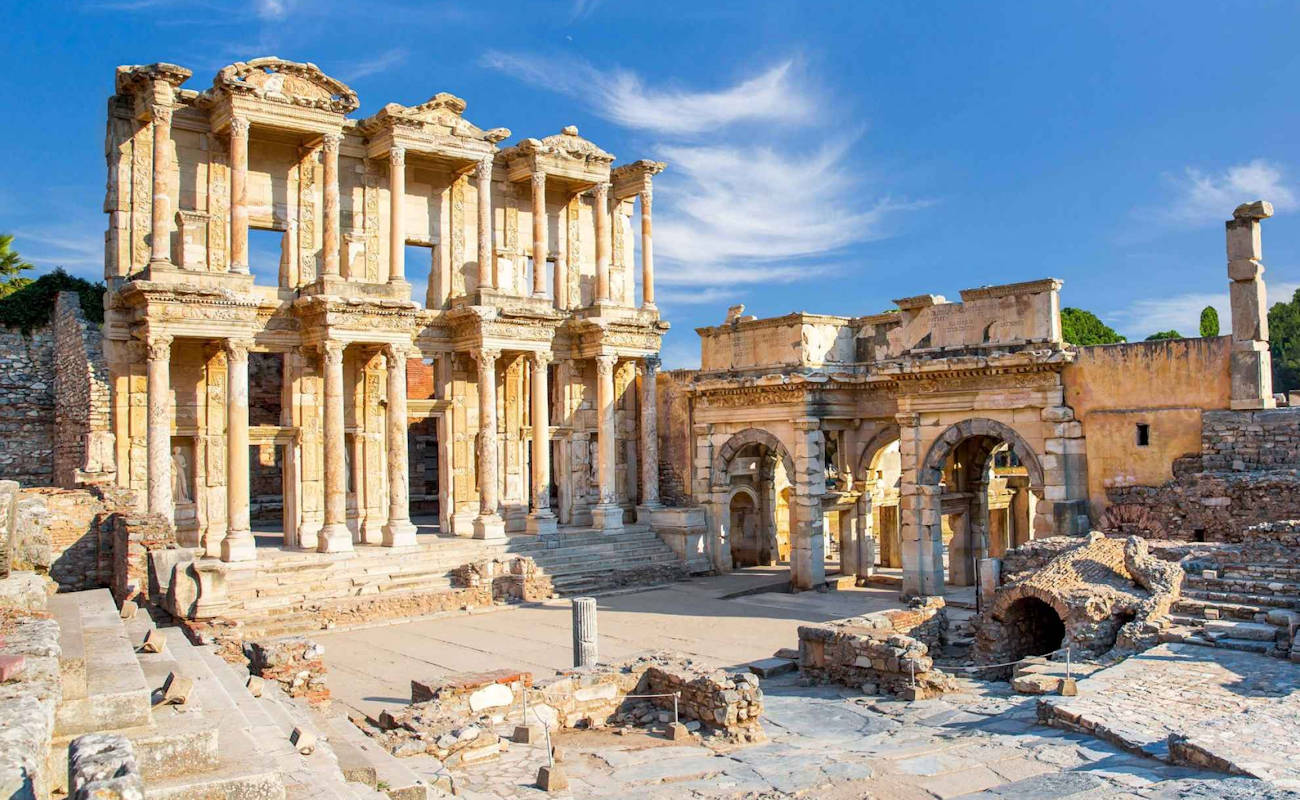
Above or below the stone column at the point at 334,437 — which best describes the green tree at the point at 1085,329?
above

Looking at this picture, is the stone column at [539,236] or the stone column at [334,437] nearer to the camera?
the stone column at [334,437]

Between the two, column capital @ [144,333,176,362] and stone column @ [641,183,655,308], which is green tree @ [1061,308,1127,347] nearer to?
stone column @ [641,183,655,308]

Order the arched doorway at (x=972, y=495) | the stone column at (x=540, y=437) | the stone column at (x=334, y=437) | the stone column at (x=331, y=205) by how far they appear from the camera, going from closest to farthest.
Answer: the arched doorway at (x=972, y=495) < the stone column at (x=334, y=437) < the stone column at (x=331, y=205) < the stone column at (x=540, y=437)

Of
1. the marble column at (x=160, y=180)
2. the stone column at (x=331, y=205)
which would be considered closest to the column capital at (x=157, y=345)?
the marble column at (x=160, y=180)

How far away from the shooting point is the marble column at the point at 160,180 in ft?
68.5

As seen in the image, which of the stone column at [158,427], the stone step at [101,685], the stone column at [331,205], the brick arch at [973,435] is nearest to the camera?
the stone step at [101,685]

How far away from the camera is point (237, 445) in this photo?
21125 millimetres

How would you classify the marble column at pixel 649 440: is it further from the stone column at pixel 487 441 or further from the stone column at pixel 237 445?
the stone column at pixel 237 445

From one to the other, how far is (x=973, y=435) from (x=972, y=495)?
293cm

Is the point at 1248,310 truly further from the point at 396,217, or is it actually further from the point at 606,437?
the point at 396,217

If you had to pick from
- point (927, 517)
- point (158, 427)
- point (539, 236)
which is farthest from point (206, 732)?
point (539, 236)

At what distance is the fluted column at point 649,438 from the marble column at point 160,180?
1204 cm

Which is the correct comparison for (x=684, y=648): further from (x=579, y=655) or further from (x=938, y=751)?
(x=938, y=751)

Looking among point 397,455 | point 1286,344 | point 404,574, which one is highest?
point 1286,344
